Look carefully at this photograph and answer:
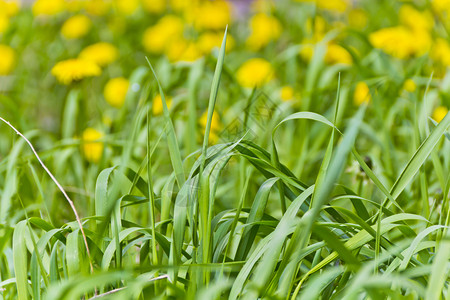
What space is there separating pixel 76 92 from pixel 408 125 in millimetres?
1140

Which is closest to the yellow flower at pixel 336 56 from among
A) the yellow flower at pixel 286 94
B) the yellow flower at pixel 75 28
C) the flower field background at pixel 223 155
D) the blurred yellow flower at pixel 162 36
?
the flower field background at pixel 223 155

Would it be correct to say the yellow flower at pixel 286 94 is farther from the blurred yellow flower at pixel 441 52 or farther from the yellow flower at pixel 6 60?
the yellow flower at pixel 6 60

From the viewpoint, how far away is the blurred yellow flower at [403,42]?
2545 millimetres

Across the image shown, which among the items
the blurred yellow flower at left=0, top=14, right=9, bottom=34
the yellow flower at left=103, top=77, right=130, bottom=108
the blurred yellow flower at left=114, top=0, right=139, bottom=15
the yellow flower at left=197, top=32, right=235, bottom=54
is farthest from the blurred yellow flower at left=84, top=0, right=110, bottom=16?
the yellow flower at left=103, top=77, right=130, bottom=108

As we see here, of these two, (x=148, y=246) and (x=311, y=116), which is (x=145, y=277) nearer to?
(x=148, y=246)

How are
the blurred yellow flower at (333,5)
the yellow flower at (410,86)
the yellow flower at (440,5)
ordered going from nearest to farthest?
the yellow flower at (410,86) < the yellow flower at (440,5) < the blurred yellow flower at (333,5)

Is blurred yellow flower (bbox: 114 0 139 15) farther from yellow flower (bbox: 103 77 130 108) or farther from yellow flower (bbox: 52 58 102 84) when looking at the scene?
yellow flower (bbox: 52 58 102 84)

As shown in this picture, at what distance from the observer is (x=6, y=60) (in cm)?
297

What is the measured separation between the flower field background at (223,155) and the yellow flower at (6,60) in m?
0.01

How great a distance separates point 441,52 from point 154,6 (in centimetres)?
203

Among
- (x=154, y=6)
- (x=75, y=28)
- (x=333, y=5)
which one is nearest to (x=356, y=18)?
(x=333, y=5)

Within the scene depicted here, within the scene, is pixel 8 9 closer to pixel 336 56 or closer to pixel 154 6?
pixel 154 6

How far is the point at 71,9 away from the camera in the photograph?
368 cm

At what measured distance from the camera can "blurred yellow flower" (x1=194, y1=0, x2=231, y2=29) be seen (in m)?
3.38
